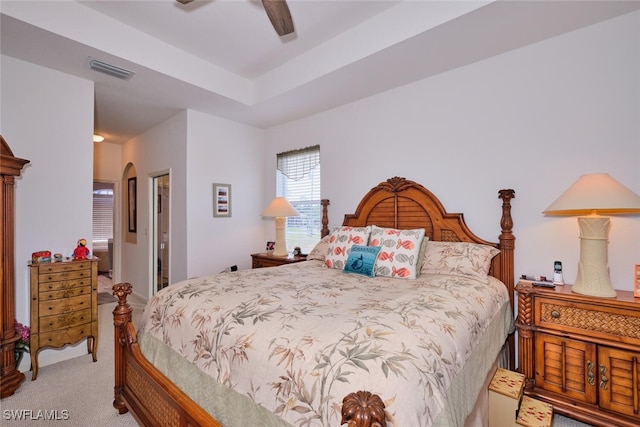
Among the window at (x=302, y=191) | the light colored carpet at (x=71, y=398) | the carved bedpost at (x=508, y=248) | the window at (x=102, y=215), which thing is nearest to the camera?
the light colored carpet at (x=71, y=398)

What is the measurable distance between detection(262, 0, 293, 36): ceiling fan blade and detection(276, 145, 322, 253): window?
6.73ft

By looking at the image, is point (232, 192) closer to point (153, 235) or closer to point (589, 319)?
point (153, 235)

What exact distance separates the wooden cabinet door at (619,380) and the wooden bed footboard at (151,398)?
1.94 meters

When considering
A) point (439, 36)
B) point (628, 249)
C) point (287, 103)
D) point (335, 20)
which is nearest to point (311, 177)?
point (287, 103)

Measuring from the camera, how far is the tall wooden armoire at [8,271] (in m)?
2.19

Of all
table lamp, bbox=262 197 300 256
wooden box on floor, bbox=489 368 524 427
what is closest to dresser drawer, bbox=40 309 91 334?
table lamp, bbox=262 197 300 256

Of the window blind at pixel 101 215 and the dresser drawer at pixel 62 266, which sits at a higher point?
the window blind at pixel 101 215

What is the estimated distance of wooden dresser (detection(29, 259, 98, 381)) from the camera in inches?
94.4

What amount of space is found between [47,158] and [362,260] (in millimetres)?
3005

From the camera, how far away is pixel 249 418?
1.07 metres

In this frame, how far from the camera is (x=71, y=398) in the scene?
2111 mm

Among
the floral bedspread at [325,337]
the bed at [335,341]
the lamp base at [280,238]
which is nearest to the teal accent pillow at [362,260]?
the bed at [335,341]

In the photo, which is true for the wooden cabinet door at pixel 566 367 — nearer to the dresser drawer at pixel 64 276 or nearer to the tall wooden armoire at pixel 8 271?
the dresser drawer at pixel 64 276

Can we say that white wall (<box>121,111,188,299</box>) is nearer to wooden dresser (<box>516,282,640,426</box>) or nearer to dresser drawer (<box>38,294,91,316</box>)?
dresser drawer (<box>38,294,91,316</box>)
